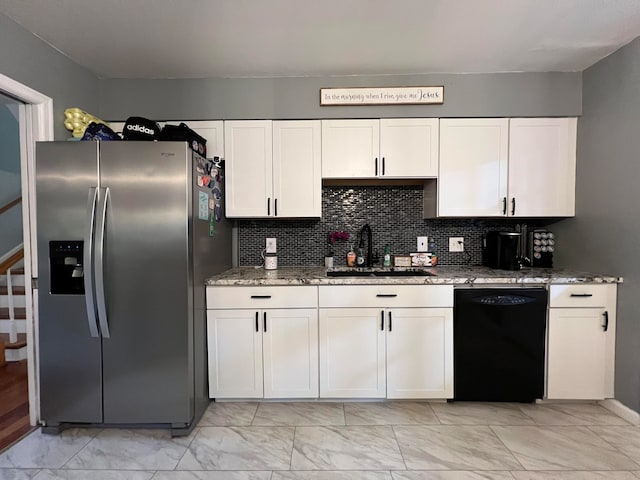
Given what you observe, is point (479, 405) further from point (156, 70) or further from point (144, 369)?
point (156, 70)

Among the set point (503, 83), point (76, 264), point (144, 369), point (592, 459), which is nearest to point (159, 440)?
point (144, 369)

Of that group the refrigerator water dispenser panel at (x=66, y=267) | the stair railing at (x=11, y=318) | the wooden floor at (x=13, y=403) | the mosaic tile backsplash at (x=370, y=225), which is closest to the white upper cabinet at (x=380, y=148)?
the mosaic tile backsplash at (x=370, y=225)

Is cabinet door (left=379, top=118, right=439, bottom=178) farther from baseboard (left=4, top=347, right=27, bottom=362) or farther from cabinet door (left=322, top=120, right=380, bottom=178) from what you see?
baseboard (left=4, top=347, right=27, bottom=362)

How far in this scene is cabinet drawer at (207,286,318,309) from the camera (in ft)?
7.26

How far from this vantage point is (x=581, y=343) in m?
2.20

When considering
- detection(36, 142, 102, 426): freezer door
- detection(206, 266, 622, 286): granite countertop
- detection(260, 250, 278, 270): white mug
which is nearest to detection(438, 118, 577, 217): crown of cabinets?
detection(206, 266, 622, 286): granite countertop

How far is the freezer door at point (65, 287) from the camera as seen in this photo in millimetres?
1857

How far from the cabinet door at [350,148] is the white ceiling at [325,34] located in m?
0.39

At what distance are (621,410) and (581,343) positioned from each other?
468 mm

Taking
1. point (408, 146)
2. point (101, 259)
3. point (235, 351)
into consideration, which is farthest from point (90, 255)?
point (408, 146)

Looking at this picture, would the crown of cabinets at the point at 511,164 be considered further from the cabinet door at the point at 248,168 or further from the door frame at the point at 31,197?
the door frame at the point at 31,197

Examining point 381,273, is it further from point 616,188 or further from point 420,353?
point 616,188

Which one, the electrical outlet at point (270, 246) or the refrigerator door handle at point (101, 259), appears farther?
the electrical outlet at point (270, 246)

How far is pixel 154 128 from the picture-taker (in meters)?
2.05
